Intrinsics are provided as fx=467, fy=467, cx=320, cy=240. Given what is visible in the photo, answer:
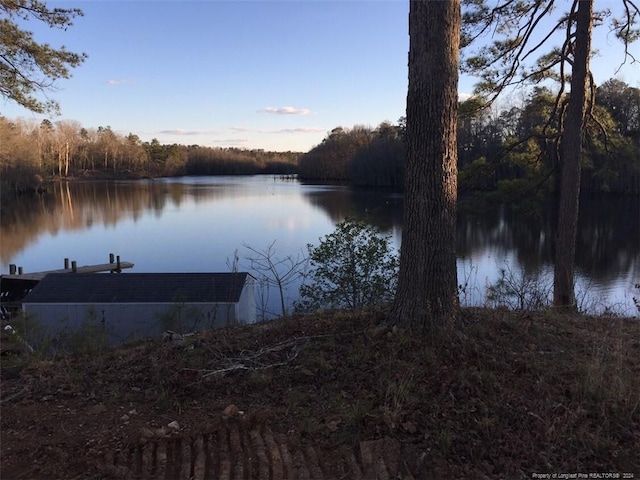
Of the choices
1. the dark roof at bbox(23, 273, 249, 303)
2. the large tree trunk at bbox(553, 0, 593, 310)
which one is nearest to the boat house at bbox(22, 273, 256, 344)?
the dark roof at bbox(23, 273, 249, 303)

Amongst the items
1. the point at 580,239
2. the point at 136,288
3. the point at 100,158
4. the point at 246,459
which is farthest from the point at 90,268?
the point at 100,158

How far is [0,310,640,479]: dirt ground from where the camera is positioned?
2771 millimetres

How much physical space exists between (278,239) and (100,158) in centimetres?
10874

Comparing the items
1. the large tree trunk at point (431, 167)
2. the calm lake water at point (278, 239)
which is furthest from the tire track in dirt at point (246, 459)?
the calm lake water at point (278, 239)

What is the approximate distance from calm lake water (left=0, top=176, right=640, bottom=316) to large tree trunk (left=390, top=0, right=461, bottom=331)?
6406 mm

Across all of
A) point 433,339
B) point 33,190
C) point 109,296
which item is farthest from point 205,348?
point 33,190

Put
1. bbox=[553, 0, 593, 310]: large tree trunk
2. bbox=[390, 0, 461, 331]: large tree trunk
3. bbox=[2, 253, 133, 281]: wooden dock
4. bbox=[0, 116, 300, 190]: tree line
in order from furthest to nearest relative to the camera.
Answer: bbox=[0, 116, 300, 190]: tree line < bbox=[2, 253, 133, 281]: wooden dock < bbox=[553, 0, 593, 310]: large tree trunk < bbox=[390, 0, 461, 331]: large tree trunk

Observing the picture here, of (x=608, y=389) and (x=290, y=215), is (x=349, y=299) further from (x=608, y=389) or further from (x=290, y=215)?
(x=290, y=215)

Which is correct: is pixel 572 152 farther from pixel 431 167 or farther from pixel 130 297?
pixel 130 297

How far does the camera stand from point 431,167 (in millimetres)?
3926

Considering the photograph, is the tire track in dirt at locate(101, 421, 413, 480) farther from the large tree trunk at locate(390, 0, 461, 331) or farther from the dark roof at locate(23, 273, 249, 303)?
the dark roof at locate(23, 273, 249, 303)

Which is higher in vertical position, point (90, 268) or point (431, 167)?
point (431, 167)

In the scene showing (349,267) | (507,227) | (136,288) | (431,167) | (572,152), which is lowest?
(136,288)

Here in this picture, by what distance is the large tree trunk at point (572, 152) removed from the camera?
348 inches
